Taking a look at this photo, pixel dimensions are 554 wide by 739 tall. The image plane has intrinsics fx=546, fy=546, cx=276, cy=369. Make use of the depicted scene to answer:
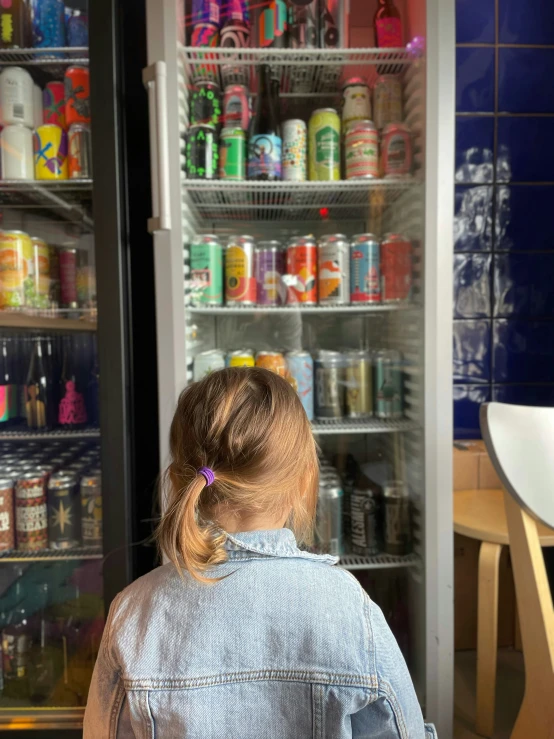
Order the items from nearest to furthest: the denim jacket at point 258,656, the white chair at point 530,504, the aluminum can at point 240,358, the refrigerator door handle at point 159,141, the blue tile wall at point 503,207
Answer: the denim jacket at point 258,656 < the white chair at point 530,504 < the refrigerator door handle at point 159,141 < the aluminum can at point 240,358 < the blue tile wall at point 503,207

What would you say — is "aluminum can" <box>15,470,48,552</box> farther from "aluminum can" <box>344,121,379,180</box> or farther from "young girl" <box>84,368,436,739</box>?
"aluminum can" <box>344,121,379,180</box>

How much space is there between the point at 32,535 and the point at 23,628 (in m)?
0.35

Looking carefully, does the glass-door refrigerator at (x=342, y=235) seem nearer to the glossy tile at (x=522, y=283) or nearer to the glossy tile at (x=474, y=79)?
the glossy tile at (x=474, y=79)

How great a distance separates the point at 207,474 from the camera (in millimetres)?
710

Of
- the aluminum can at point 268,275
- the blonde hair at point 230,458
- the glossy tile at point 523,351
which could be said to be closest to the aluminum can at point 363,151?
the aluminum can at point 268,275

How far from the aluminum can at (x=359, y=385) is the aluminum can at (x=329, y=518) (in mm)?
236

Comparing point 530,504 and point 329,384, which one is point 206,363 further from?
point 530,504

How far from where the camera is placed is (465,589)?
6.59 ft

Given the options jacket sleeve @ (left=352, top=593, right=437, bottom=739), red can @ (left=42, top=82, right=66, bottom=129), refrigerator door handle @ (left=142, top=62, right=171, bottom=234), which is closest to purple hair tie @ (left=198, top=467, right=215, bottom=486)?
jacket sleeve @ (left=352, top=593, right=437, bottom=739)

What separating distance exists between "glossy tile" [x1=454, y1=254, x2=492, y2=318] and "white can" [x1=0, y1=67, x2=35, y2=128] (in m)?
1.57

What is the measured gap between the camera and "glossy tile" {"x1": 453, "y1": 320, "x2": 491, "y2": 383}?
2.16 meters

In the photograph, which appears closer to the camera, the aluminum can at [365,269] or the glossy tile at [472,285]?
the aluminum can at [365,269]

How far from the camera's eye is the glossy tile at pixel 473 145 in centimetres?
212

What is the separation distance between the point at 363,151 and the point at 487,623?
145 cm
